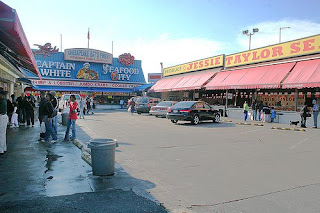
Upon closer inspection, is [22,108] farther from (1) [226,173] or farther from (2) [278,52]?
(2) [278,52]

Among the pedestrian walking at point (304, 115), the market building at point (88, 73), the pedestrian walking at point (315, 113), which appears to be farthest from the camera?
the market building at point (88, 73)

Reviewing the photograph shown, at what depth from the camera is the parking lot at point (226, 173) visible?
4367mm

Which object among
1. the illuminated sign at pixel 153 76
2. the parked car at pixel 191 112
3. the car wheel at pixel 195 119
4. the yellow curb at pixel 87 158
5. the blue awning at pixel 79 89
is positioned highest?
the illuminated sign at pixel 153 76

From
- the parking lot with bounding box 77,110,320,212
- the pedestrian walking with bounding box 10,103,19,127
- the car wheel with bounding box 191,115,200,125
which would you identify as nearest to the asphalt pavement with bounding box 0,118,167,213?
the parking lot with bounding box 77,110,320,212

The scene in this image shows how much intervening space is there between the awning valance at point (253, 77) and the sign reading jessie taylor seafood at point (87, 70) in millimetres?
20979

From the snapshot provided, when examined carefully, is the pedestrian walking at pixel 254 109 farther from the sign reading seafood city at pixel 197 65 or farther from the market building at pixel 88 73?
the market building at pixel 88 73

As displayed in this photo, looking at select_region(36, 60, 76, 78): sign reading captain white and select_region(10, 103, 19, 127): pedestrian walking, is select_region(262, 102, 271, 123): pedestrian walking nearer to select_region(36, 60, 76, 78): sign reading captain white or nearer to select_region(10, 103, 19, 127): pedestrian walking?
select_region(10, 103, 19, 127): pedestrian walking

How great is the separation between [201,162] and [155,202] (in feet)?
9.73

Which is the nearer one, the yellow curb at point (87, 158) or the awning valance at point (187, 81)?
the yellow curb at point (87, 158)

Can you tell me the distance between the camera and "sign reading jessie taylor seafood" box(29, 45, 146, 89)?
38.3 meters

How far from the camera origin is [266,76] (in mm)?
19656

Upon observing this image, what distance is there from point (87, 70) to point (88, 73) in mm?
471

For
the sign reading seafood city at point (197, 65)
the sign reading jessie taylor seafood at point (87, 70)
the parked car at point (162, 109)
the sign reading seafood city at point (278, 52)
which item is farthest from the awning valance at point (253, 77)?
the sign reading jessie taylor seafood at point (87, 70)

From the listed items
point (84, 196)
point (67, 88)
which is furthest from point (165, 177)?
point (67, 88)
